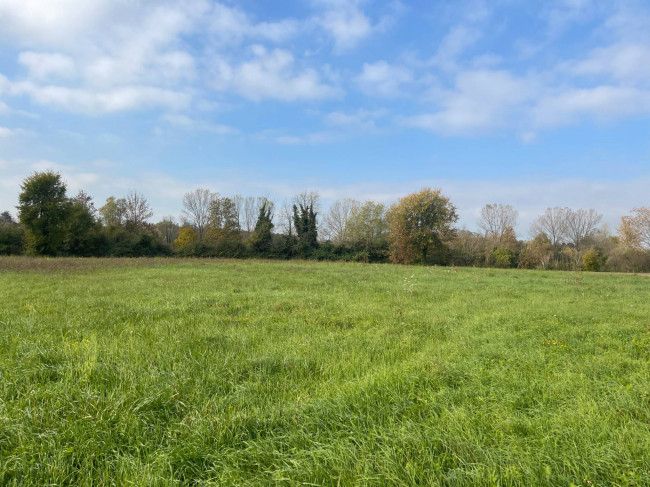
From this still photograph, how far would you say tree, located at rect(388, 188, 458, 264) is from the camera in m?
33.2

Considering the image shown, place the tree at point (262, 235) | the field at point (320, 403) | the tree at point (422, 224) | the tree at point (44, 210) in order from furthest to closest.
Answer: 1. the tree at point (262, 235)
2. the tree at point (422, 224)
3. the tree at point (44, 210)
4. the field at point (320, 403)

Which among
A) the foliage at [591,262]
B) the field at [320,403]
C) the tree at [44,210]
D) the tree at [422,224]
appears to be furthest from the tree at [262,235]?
the foliage at [591,262]

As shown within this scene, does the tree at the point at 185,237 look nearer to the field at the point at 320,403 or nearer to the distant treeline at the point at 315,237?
the distant treeline at the point at 315,237

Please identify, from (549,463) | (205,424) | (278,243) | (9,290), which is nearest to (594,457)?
(549,463)

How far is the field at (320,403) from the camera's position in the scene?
2066mm

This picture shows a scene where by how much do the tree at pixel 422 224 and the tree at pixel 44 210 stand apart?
1394 inches

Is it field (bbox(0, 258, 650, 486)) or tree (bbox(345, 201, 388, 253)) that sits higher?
tree (bbox(345, 201, 388, 253))

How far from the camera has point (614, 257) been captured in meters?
37.1

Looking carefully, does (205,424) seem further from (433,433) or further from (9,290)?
(9,290)

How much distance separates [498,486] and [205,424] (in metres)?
2.11

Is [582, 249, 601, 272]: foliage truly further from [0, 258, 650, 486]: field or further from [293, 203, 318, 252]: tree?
[0, 258, 650, 486]: field

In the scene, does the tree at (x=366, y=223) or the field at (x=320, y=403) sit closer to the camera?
the field at (x=320, y=403)

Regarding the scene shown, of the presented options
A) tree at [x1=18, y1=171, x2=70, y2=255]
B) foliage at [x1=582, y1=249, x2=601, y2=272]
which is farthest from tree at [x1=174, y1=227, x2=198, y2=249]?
foliage at [x1=582, y1=249, x2=601, y2=272]

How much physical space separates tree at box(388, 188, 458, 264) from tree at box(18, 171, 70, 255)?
35419 millimetres
